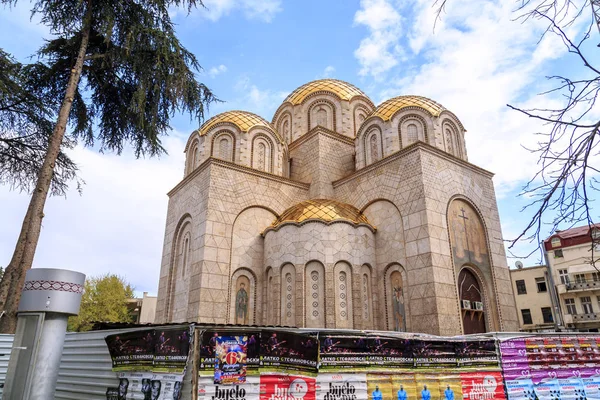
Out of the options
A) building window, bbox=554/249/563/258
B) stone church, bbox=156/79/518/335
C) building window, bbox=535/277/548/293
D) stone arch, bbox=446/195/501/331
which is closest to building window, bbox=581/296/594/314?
building window, bbox=535/277/548/293

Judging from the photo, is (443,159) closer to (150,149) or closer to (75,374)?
(150,149)

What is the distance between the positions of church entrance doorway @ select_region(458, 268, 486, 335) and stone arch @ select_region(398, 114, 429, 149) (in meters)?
5.11

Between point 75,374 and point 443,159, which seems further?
point 443,159

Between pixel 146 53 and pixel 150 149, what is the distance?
2487 mm

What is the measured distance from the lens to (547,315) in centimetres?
2889

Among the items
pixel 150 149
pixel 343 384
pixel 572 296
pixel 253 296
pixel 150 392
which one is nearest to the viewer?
pixel 150 392

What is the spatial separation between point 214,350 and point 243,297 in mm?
9517

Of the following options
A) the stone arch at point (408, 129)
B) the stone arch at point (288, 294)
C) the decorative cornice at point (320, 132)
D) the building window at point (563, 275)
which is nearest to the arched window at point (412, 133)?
the stone arch at point (408, 129)

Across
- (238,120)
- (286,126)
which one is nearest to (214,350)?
(238,120)

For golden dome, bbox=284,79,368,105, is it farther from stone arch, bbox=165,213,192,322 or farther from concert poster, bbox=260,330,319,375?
concert poster, bbox=260,330,319,375

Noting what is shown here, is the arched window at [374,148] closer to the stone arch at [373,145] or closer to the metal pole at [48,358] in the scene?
the stone arch at [373,145]

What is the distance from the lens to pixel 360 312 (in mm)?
12977

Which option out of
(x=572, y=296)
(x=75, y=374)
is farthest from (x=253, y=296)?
(x=572, y=296)

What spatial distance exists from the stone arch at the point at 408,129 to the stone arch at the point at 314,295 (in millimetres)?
5909
